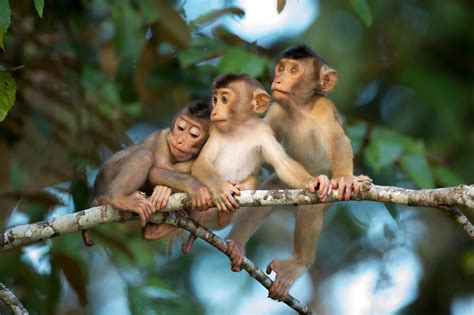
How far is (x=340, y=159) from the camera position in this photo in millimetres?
7410

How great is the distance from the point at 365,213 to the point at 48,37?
412cm

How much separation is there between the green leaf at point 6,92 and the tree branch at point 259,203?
2.82 ft

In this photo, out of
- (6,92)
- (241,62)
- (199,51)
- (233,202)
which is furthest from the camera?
(199,51)

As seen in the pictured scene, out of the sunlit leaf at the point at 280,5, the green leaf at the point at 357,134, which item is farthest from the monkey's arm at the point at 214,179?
the green leaf at the point at 357,134

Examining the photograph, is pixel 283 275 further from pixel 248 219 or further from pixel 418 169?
pixel 418 169

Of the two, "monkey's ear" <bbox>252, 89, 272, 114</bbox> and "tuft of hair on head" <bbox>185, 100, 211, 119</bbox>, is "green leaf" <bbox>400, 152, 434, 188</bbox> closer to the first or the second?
"monkey's ear" <bbox>252, 89, 272, 114</bbox>

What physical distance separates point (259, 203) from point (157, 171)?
3.92ft

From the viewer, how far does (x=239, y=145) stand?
302 inches

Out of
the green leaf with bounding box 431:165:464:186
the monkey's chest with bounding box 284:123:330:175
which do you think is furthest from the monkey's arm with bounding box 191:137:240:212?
the green leaf with bounding box 431:165:464:186

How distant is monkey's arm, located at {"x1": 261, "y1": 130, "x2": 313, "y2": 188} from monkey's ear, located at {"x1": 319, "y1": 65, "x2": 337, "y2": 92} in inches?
23.6

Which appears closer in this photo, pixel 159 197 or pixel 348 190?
pixel 348 190

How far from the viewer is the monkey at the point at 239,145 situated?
7.40 metres

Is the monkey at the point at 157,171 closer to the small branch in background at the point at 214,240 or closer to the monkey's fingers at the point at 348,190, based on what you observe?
the small branch in background at the point at 214,240

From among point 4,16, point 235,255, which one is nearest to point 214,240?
point 235,255
